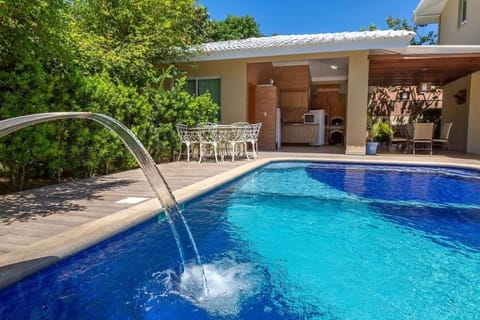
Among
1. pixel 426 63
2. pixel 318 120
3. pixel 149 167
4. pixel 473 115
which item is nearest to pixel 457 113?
pixel 473 115

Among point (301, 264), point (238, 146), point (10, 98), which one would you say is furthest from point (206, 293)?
point (238, 146)

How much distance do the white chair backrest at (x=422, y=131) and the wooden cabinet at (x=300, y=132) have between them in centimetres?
434

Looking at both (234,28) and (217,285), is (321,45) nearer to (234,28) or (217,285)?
(217,285)

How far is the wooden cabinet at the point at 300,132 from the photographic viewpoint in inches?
587

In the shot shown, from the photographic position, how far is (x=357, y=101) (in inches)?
399

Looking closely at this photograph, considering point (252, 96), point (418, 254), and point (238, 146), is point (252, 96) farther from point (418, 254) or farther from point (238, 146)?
point (418, 254)

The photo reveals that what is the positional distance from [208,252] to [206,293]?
0.74 meters

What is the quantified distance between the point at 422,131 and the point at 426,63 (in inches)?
86.6

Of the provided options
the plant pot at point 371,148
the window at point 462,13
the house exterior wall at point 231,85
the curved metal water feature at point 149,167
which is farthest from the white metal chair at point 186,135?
the window at point 462,13

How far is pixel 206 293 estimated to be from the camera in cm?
258

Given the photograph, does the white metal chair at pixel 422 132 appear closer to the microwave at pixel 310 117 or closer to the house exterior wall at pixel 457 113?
the house exterior wall at pixel 457 113

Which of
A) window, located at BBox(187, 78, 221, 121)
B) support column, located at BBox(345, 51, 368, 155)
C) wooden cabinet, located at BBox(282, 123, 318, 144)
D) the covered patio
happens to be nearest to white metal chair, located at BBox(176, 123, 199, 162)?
window, located at BBox(187, 78, 221, 121)

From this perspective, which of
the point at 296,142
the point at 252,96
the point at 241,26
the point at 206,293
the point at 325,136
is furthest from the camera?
the point at 241,26

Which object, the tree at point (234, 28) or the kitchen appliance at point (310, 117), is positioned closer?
the kitchen appliance at point (310, 117)
